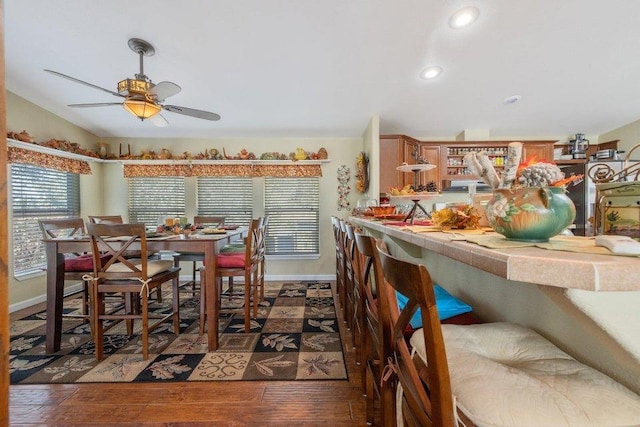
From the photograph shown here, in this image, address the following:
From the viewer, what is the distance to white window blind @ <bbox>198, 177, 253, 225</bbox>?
4391 mm

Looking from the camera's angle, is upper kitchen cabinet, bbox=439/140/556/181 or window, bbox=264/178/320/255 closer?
upper kitchen cabinet, bbox=439/140/556/181

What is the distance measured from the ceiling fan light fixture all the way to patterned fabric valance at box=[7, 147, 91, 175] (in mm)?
1789

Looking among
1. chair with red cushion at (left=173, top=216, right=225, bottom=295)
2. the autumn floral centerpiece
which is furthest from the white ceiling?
the autumn floral centerpiece

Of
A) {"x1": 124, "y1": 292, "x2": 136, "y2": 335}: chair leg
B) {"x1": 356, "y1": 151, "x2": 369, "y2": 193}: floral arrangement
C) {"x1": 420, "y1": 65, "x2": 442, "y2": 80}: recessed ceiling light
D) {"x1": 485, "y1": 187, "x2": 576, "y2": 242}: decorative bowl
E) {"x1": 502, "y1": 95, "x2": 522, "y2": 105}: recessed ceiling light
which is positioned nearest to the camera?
{"x1": 485, "y1": 187, "x2": 576, "y2": 242}: decorative bowl

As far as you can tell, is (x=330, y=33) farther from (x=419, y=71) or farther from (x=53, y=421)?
(x=53, y=421)

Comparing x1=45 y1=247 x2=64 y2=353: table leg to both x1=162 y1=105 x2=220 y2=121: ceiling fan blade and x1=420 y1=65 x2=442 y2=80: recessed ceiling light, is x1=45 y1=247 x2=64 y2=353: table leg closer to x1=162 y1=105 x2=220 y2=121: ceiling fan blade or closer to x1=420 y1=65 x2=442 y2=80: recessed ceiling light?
x1=162 y1=105 x2=220 y2=121: ceiling fan blade

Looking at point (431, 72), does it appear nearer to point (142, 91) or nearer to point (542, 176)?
point (542, 176)

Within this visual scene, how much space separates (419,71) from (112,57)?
9.73ft

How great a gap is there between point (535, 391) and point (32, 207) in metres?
4.79

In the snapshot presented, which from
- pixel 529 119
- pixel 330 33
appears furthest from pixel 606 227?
pixel 529 119

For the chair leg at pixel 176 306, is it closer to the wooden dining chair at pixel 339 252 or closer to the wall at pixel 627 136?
the wooden dining chair at pixel 339 252

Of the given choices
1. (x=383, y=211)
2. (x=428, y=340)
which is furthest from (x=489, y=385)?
(x=383, y=211)

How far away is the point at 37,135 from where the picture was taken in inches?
131

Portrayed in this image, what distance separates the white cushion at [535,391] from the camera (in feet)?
1.68
